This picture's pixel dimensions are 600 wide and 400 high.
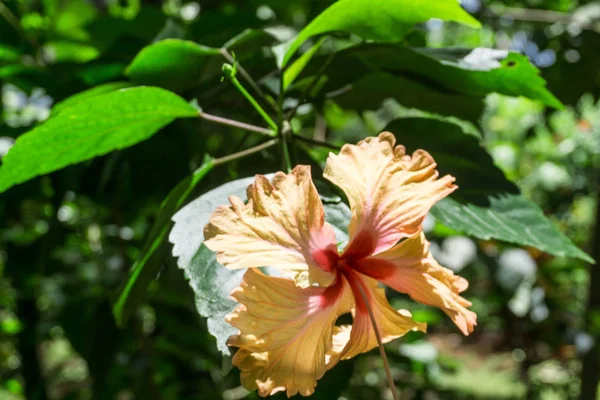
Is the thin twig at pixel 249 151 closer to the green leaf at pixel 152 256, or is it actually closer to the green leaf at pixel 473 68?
the green leaf at pixel 152 256

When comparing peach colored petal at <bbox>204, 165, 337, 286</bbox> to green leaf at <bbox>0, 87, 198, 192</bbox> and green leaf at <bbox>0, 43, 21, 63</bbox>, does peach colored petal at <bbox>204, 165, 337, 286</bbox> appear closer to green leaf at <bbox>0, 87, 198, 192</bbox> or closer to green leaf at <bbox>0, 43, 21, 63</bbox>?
green leaf at <bbox>0, 87, 198, 192</bbox>

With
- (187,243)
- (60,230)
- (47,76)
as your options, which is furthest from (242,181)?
(60,230)

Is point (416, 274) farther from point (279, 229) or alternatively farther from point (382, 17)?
point (382, 17)

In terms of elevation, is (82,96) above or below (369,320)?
above

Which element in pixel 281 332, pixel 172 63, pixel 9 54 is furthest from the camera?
pixel 9 54

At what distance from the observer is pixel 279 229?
457 millimetres

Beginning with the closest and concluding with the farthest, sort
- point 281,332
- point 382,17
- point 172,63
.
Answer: point 281,332 → point 382,17 → point 172,63

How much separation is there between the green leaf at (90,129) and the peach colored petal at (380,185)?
0.70 feet

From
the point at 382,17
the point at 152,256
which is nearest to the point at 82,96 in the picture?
the point at 152,256

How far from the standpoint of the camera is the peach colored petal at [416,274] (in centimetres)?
48

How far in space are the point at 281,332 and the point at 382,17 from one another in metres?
0.32

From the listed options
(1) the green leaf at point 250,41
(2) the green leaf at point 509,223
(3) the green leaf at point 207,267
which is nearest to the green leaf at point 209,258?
(3) the green leaf at point 207,267

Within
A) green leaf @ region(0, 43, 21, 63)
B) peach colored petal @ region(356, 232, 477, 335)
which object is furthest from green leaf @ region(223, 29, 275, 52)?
green leaf @ region(0, 43, 21, 63)

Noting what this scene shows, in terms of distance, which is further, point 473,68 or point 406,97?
point 406,97
